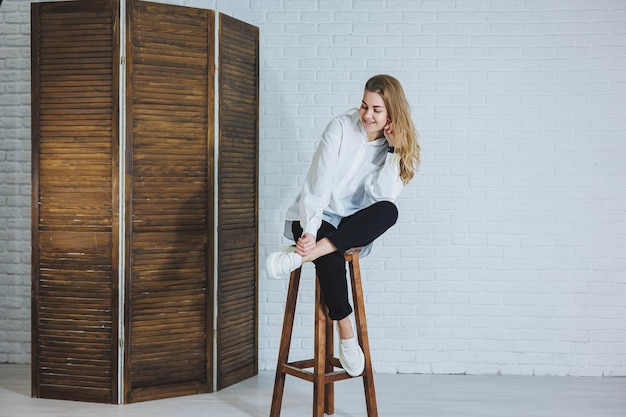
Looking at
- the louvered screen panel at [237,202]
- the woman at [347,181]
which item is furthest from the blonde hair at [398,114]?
the louvered screen panel at [237,202]

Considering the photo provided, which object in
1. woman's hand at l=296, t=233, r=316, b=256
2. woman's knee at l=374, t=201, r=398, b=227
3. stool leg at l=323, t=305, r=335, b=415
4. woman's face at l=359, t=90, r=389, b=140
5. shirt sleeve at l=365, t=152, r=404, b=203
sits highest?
woman's face at l=359, t=90, r=389, b=140

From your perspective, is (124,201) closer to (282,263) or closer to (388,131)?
(282,263)

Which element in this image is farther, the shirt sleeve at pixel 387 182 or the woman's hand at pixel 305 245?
the shirt sleeve at pixel 387 182

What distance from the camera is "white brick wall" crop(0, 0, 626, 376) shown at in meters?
4.40

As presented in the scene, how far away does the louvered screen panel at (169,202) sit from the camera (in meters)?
3.80

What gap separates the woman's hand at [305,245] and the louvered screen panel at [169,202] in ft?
3.11

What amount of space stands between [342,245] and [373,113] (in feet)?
1.97

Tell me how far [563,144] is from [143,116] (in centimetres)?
243

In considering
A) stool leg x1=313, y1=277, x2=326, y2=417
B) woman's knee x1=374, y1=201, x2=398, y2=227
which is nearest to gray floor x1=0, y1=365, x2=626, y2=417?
stool leg x1=313, y1=277, x2=326, y2=417

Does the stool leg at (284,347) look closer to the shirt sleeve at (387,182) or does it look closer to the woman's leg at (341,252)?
the woman's leg at (341,252)

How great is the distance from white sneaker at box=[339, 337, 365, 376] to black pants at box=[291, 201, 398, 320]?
12 centimetres

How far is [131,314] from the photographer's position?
3795 mm

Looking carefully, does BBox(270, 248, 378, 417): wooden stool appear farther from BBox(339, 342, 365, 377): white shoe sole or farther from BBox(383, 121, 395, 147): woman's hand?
BBox(383, 121, 395, 147): woman's hand

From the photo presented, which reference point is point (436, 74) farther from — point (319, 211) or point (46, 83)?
point (46, 83)
